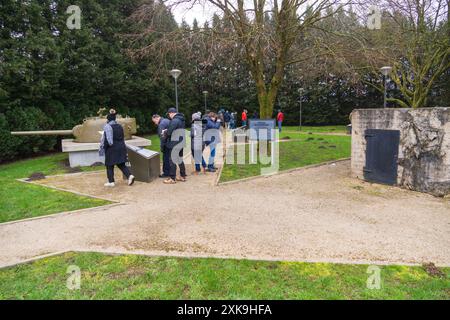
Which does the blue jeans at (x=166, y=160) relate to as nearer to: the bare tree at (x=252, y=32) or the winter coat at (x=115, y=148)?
the winter coat at (x=115, y=148)

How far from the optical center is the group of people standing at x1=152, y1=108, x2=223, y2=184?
8.12m

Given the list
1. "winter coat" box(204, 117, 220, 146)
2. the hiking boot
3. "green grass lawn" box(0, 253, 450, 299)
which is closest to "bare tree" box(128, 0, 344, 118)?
"winter coat" box(204, 117, 220, 146)

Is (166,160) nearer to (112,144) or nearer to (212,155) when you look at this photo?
(112,144)

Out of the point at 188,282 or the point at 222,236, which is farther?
the point at 222,236

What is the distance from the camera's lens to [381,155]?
8.05 metres

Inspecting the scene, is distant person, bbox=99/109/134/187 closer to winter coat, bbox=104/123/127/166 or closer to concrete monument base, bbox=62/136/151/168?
winter coat, bbox=104/123/127/166

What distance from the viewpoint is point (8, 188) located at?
827 cm

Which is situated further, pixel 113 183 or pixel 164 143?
pixel 164 143

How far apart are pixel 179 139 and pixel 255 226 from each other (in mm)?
3716

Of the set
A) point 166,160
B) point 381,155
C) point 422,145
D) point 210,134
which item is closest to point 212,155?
point 210,134

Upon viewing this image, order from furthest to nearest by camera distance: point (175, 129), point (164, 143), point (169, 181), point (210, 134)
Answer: point (210, 134) < point (169, 181) < point (164, 143) < point (175, 129)
